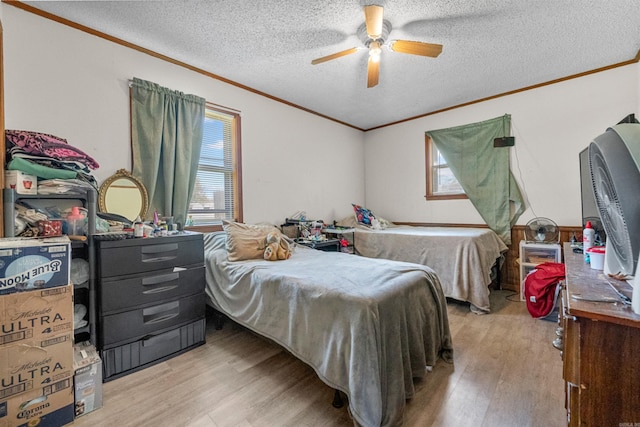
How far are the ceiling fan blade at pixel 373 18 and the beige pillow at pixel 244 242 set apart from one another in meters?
1.75

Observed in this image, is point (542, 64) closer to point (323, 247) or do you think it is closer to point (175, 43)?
point (323, 247)

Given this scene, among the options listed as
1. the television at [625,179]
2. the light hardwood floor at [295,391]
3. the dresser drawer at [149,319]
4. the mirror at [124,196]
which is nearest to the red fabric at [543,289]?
the light hardwood floor at [295,391]

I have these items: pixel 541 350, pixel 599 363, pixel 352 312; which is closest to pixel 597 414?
pixel 599 363

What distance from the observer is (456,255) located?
2.75 m

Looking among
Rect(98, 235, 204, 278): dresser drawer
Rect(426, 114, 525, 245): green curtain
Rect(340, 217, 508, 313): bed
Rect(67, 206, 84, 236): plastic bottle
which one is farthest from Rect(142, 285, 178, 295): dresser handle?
Rect(426, 114, 525, 245): green curtain

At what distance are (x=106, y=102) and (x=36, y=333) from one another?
1.72 m

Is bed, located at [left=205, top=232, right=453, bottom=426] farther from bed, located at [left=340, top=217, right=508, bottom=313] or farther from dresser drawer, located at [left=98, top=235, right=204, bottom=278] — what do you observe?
bed, located at [left=340, top=217, right=508, bottom=313]

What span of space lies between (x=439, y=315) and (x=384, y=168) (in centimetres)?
309

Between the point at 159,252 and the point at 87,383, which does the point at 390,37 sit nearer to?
the point at 159,252

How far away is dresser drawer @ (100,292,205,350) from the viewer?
1.63 m

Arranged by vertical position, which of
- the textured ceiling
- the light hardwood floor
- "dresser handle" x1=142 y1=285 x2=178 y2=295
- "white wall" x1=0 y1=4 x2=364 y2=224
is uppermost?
the textured ceiling

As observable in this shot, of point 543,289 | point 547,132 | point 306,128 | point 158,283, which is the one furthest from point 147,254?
point 547,132

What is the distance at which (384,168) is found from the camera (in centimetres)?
449

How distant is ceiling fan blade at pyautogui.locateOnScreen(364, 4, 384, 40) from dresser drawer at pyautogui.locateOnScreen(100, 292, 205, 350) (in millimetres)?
2257
